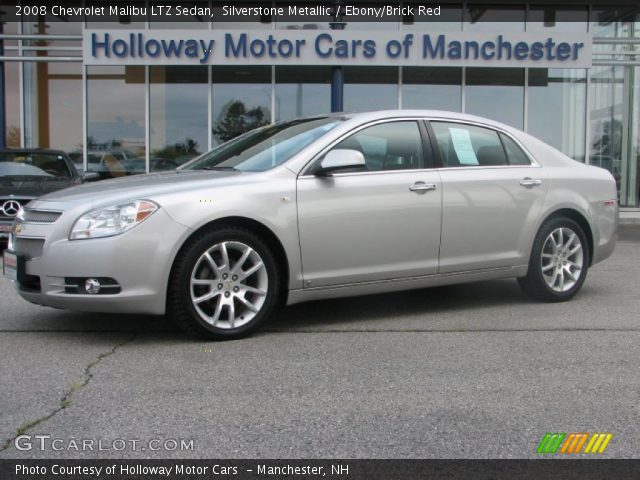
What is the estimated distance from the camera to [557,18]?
49.3 feet

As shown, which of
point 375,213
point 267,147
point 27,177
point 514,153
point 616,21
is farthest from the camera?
point 616,21

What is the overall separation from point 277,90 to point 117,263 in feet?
36.5

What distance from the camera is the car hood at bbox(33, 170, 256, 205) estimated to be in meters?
4.38

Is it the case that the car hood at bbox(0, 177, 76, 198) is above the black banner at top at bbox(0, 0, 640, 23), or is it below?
below

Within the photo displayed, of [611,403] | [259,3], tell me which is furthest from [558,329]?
[259,3]

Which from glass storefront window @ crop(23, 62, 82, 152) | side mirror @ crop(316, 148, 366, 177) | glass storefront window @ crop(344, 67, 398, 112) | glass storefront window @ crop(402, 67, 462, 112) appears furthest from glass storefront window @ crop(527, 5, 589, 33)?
side mirror @ crop(316, 148, 366, 177)

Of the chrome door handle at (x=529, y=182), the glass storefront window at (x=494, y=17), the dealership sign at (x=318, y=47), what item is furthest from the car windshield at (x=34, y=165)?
the glass storefront window at (x=494, y=17)

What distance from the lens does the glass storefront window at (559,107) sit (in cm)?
1495

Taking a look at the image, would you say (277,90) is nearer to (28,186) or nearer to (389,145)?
(28,186)

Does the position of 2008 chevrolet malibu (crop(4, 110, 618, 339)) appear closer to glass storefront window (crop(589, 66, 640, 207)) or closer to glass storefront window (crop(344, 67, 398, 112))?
glass storefront window (crop(344, 67, 398, 112))

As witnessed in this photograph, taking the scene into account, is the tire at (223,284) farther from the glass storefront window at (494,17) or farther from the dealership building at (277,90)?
the glass storefront window at (494,17)

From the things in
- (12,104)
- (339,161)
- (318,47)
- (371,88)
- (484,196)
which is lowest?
(484,196)

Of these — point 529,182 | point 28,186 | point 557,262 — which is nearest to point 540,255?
point 557,262

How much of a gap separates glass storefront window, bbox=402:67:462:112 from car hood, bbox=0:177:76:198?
7787 mm
